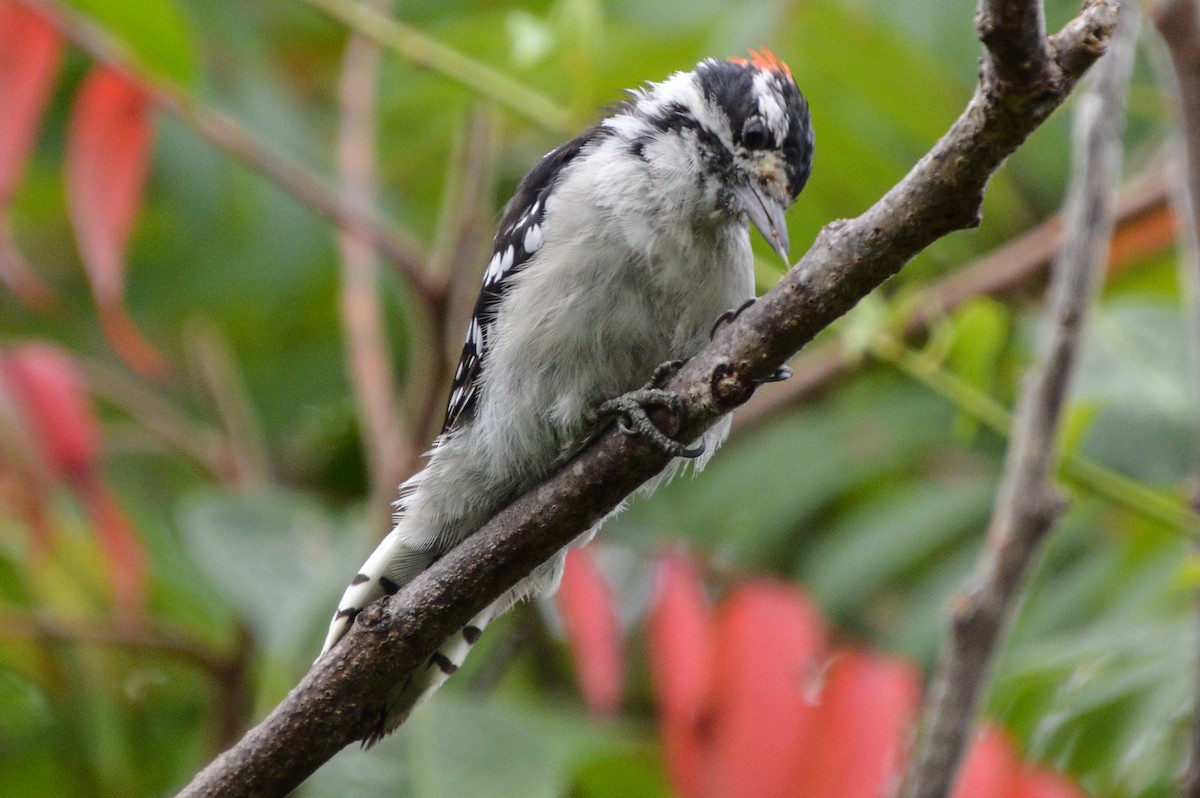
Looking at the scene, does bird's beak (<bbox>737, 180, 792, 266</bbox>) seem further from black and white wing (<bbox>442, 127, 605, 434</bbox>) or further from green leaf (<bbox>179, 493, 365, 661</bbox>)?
green leaf (<bbox>179, 493, 365, 661</bbox>)

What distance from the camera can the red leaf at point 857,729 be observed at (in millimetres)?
3145

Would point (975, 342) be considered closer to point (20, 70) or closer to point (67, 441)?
point (67, 441)

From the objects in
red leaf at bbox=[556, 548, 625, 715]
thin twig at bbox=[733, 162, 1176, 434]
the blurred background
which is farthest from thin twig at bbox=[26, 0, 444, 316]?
thin twig at bbox=[733, 162, 1176, 434]

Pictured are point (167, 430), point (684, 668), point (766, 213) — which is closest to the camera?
point (766, 213)

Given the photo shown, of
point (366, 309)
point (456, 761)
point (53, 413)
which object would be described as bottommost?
point (456, 761)

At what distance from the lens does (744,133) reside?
10.2ft

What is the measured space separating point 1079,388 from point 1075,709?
802 millimetres

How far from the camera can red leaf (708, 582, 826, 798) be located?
315cm

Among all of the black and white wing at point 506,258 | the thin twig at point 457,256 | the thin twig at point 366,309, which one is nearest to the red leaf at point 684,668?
the black and white wing at point 506,258

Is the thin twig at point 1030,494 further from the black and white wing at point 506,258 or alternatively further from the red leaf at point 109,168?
the red leaf at point 109,168

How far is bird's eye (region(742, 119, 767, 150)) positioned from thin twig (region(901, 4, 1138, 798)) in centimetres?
70

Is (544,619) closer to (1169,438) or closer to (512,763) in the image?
(512,763)

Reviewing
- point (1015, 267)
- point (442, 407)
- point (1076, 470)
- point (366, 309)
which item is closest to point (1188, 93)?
point (1076, 470)

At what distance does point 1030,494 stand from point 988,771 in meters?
0.76
